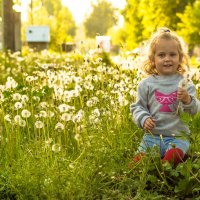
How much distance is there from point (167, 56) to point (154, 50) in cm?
16

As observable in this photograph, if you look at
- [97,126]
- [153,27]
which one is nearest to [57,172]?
[97,126]

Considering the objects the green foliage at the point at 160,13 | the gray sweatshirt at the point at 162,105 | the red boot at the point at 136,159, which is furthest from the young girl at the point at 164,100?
the green foliage at the point at 160,13

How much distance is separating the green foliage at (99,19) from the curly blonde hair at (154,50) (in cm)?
6501

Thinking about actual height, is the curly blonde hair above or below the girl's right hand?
above

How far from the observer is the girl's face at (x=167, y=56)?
3908mm

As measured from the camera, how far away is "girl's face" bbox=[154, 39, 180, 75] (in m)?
3.91

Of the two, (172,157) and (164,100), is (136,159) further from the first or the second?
(164,100)

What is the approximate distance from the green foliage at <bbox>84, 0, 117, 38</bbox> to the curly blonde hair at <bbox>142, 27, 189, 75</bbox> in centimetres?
6501

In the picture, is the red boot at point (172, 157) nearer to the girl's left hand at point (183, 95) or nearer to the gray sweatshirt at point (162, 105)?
the gray sweatshirt at point (162, 105)

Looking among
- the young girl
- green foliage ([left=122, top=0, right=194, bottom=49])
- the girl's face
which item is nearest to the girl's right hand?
the young girl

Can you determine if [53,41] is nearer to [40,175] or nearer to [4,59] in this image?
[4,59]

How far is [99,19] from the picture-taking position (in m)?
72.0

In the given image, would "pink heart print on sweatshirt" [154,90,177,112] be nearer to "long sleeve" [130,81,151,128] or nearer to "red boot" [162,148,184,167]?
"long sleeve" [130,81,151,128]

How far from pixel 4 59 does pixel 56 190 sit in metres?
7.56
